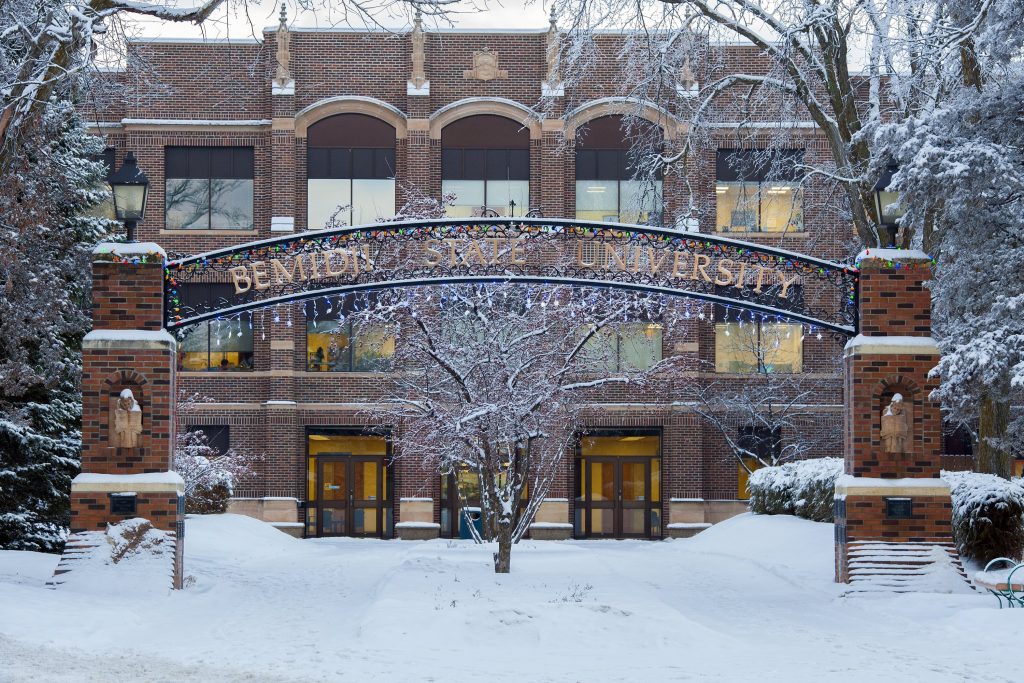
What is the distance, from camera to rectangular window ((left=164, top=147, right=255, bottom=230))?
127 ft

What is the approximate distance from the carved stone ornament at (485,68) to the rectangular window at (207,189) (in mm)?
6537

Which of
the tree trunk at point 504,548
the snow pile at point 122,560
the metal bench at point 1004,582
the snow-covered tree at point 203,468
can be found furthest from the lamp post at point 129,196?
the metal bench at point 1004,582

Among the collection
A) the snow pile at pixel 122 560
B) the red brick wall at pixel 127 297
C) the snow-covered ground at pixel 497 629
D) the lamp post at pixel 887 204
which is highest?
the lamp post at pixel 887 204

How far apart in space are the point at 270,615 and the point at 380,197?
78.6 feet

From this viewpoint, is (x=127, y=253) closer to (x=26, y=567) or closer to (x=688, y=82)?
(x=26, y=567)

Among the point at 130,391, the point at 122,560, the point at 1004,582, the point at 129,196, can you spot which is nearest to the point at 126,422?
the point at 130,391

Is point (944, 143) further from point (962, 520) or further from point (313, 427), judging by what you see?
point (313, 427)

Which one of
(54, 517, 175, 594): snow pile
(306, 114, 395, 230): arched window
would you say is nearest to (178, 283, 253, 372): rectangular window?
(306, 114, 395, 230): arched window

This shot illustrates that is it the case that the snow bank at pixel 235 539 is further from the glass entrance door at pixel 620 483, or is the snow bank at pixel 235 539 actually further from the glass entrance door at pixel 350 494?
the glass entrance door at pixel 620 483

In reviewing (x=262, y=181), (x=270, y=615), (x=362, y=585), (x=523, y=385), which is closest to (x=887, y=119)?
(x=262, y=181)

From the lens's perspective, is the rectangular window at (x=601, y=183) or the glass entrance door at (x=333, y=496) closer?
the glass entrance door at (x=333, y=496)

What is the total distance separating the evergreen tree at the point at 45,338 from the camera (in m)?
20.9

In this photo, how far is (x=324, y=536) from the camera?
38094 mm

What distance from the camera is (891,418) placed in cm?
1733
